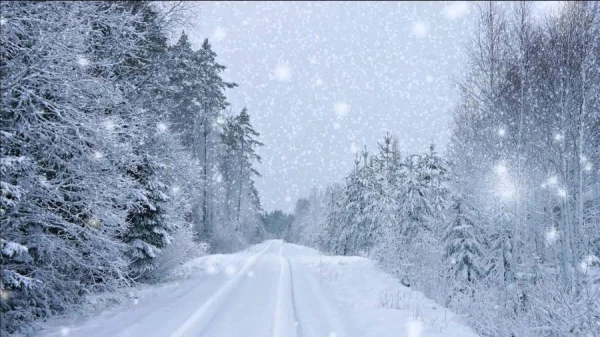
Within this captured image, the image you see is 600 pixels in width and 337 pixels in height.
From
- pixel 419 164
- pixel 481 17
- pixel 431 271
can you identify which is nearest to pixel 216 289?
pixel 431 271

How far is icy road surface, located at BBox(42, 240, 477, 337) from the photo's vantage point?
23.7 feet

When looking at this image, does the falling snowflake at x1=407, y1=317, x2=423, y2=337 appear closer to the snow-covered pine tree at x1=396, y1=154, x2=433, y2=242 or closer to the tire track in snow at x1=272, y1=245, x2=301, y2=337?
the tire track in snow at x1=272, y1=245, x2=301, y2=337

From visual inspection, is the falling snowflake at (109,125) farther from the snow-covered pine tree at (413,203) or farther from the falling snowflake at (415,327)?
the snow-covered pine tree at (413,203)

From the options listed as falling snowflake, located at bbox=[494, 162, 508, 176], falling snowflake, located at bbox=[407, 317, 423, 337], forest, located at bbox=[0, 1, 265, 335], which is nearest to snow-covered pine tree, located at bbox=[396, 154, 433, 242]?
falling snowflake, located at bbox=[494, 162, 508, 176]

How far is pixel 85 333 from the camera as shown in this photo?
684 cm

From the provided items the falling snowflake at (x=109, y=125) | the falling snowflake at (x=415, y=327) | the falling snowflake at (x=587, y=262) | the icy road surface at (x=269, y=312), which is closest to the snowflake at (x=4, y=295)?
the icy road surface at (x=269, y=312)

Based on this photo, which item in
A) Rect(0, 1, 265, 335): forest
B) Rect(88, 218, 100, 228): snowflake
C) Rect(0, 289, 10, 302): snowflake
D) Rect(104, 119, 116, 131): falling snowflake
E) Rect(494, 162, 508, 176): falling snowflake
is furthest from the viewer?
Rect(494, 162, 508, 176): falling snowflake

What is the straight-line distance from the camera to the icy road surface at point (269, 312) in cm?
721

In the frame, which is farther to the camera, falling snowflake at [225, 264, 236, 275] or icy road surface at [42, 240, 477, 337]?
falling snowflake at [225, 264, 236, 275]

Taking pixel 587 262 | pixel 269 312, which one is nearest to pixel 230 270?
pixel 269 312

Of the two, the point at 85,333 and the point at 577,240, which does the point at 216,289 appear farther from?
the point at 577,240

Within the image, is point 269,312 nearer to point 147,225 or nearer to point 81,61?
point 147,225

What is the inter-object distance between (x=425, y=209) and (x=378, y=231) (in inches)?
315

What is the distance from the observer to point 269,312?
29.2 ft
